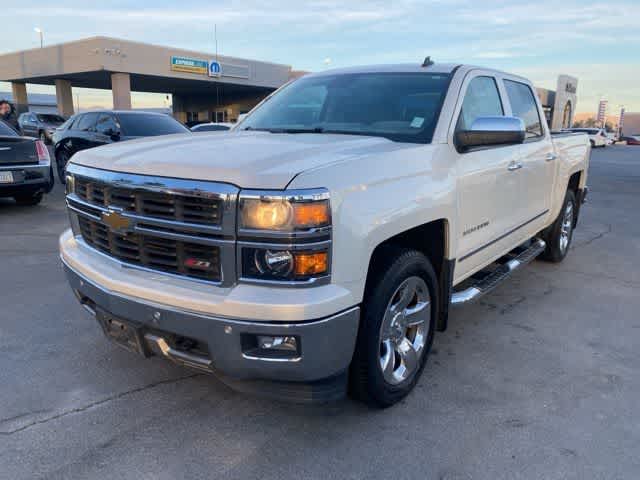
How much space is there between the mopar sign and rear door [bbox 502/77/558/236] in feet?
96.9

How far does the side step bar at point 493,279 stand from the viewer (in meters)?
3.53

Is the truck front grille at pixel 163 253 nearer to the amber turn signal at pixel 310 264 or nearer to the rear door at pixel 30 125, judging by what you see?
the amber turn signal at pixel 310 264

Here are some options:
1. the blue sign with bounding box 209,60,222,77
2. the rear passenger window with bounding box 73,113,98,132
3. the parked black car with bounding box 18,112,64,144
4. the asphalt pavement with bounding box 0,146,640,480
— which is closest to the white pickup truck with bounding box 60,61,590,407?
the asphalt pavement with bounding box 0,146,640,480

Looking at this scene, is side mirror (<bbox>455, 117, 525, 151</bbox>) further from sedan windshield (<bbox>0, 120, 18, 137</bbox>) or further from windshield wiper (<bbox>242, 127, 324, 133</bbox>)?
sedan windshield (<bbox>0, 120, 18, 137</bbox>)

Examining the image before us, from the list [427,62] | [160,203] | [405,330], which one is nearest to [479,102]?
[427,62]

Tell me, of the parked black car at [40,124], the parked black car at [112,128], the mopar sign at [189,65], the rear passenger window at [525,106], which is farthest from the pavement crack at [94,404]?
the mopar sign at [189,65]

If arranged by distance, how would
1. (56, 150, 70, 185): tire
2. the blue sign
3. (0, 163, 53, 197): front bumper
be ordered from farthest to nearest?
1. the blue sign
2. (56, 150, 70, 185): tire
3. (0, 163, 53, 197): front bumper

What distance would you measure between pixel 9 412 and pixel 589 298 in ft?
15.5

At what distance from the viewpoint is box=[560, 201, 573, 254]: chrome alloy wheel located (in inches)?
236

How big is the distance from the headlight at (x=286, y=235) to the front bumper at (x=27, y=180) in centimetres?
751

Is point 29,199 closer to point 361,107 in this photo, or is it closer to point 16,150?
point 16,150

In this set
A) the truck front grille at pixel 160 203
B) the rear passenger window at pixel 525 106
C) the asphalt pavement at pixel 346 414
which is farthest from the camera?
the rear passenger window at pixel 525 106

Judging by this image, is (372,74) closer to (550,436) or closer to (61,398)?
(550,436)

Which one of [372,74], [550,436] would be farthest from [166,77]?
[550,436]
